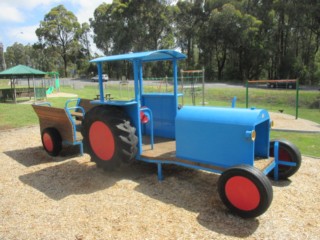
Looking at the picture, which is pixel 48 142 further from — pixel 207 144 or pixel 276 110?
pixel 276 110

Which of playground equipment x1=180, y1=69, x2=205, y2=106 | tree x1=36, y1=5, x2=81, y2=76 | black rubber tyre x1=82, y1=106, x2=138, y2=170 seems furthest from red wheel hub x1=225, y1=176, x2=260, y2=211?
tree x1=36, y1=5, x2=81, y2=76

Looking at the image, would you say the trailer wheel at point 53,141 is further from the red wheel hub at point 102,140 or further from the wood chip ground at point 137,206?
the red wheel hub at point 102,140

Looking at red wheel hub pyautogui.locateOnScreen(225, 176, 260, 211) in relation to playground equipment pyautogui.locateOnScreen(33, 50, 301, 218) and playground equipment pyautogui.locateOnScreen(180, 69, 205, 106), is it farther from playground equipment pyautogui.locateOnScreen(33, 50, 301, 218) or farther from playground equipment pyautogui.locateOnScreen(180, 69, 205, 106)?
playground equipment pyautogui.locateOnScreen(180, 69, 205, 106)

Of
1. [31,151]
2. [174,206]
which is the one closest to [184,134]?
[174,206]

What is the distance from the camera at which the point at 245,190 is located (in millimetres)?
3541

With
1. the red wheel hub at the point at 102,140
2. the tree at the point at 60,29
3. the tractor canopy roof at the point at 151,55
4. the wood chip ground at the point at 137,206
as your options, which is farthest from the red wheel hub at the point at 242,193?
the tree at the point at 60,29

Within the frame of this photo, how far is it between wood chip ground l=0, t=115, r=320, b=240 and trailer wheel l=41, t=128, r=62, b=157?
560 millimetres

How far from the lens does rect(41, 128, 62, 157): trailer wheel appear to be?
6.39 meters

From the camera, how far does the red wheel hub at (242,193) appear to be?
3.49m

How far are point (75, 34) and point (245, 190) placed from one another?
65852mm

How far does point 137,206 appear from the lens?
4078 millimetres

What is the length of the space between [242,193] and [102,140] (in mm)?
2585

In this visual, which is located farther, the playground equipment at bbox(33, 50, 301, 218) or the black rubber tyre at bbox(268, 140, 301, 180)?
the black rubber tyre at bbox(268, 140, 301, 180)

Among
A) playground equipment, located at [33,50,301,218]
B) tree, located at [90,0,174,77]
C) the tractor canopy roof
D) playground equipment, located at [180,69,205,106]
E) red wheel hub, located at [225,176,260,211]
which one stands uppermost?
tree, located at [90,0,174,77]
